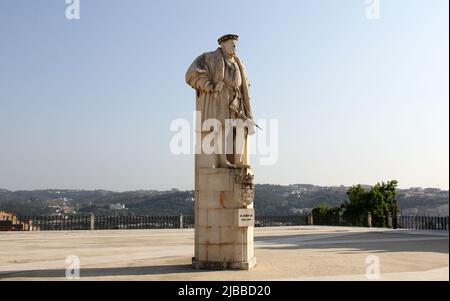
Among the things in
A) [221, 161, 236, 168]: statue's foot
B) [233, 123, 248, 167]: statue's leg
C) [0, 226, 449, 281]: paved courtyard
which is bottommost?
[0, 226, 449, 281]: paved courtyard

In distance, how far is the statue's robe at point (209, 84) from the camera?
37.0 ft

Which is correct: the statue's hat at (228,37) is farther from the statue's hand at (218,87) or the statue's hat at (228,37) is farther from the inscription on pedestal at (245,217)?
the inscription on pedestal at (245,217)

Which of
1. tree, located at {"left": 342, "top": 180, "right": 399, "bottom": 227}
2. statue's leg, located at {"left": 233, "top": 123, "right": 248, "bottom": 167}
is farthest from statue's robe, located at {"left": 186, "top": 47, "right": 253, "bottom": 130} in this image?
tree, located at {"left": 342, "top": 180, "right": 399, "bottom": 227}

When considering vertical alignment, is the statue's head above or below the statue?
Answer: above

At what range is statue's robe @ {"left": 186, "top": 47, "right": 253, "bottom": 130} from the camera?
37.0ft

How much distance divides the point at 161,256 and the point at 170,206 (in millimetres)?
50281

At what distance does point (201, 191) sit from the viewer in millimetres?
11078

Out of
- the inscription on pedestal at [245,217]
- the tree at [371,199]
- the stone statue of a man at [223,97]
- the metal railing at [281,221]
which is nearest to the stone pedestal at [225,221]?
the inscription on pedestal at [245,217]

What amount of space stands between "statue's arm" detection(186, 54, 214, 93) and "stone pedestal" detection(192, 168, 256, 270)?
2.03 meters

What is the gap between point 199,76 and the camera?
11.3 m

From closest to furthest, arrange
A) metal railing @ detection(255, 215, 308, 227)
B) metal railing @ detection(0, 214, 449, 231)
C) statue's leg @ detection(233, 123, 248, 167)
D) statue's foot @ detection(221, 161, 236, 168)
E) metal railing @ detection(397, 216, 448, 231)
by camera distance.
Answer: statue's foot @ detection(221, 161, 236, 168), statue's leg @ detection(233, 123, 248, 167), metal railing @ detection(0, 214, 449, 231), metal railing @ detection(397, 216, 448, 231), metal railing @ detection(255, 215, 308, 227)

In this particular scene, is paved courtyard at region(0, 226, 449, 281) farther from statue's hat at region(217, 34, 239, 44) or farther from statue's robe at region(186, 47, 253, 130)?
statue's hat at region(217, 34, 239, 44)
